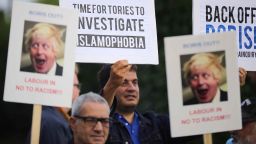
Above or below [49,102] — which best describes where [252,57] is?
above

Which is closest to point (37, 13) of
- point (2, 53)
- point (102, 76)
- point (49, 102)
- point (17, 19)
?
point (17, 19)

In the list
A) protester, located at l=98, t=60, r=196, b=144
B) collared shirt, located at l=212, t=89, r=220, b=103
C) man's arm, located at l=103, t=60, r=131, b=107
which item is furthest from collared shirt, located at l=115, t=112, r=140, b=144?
collared shirt, located at l=212, t=89, r=220, b=103

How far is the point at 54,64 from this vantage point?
5.08m

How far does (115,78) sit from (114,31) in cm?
38

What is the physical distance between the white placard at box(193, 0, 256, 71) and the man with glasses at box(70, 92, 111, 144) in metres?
0.97

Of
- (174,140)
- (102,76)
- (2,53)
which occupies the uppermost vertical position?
(2,53)

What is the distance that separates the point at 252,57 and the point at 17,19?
6.00ft

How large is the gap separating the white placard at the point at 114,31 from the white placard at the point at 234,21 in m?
0.34

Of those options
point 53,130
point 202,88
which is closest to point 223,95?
point 202,88

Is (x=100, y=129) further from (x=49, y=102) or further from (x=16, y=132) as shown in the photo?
(x=16, y=132)

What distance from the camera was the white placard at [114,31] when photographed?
18.6 feet

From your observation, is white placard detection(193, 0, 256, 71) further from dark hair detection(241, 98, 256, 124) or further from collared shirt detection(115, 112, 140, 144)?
collared shirt detection(115, 112, 140, 144)

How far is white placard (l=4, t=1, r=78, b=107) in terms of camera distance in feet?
16.4

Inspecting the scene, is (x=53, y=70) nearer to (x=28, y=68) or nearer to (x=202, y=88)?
(x=28, y=68)
